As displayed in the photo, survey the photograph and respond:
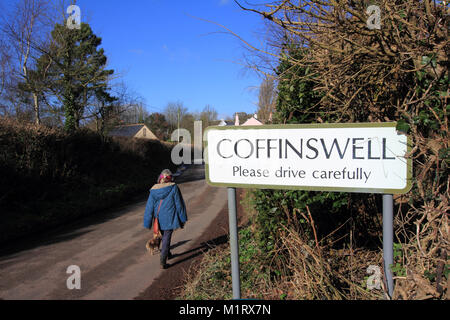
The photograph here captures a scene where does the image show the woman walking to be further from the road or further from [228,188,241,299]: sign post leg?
[228,188,241,299]: sign post leg

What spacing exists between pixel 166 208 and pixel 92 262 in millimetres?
1728

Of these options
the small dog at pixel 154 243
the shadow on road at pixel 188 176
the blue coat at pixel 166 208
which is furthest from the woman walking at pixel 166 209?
the shadow on road at pixel 188 176

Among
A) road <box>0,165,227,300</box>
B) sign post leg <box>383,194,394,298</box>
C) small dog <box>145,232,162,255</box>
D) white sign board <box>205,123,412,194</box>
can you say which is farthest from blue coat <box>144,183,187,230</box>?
sign post leg <box>383,194,394,298</box>

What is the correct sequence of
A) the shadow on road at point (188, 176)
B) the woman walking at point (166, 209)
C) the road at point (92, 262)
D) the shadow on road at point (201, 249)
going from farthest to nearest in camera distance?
the shadow on road at point (188, 176)
the shadow on road at point (201, 249)
the woman walking at point (166, 209)
the road at point (92, 262)

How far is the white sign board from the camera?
6.15 ft

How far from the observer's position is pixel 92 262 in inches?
213

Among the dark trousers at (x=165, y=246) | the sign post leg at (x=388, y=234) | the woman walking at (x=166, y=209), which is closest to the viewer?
the sign post leg at (x=388, y=234)

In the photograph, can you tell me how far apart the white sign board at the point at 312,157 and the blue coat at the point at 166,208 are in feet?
10.8

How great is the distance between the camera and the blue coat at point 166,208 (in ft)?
17.6

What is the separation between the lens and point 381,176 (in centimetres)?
188

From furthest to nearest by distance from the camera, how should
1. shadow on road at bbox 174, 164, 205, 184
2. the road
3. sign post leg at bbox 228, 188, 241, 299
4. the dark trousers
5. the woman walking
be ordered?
shadow on road at bbox 174, 164, 205, 184, the woman walking, the dark trousers, the road, sign post leg at bbox 228, 188, 241, 299

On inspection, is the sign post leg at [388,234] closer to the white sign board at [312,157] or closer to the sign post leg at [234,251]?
the white sign board at [312,157]

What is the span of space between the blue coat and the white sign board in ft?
10.8
